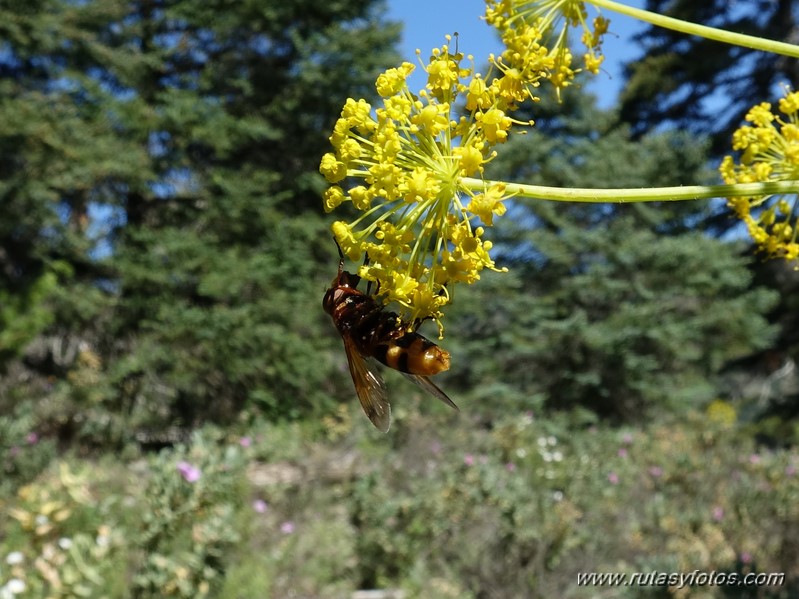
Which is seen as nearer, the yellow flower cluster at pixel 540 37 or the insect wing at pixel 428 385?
the yellow flower cluster at pixel 540 37

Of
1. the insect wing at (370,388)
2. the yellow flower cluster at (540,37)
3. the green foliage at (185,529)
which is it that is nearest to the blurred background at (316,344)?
the green foliage at (185,529)

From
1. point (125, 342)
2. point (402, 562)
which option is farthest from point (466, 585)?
point (125, 342)

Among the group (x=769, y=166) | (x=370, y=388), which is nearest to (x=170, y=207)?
(x=370, y=388)

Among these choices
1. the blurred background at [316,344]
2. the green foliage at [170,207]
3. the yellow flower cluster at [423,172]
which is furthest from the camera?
the green foliage at [170,207]

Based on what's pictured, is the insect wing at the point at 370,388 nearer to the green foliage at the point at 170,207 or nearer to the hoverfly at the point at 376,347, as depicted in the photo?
the hoverfly at the point at 376,347

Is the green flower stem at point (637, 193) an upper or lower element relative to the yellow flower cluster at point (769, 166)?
lower

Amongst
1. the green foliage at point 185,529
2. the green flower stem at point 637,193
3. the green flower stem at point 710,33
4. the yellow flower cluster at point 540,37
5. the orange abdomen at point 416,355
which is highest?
the yellow flower cluster at point 540,37

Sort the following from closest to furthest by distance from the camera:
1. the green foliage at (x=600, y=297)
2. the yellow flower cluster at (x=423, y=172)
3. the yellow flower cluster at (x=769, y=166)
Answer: the yellow flower cluster at (x=423, y=172) → the yellow flower cluster at (x=769, y=166) → the green foliage at (x=600, y=297)

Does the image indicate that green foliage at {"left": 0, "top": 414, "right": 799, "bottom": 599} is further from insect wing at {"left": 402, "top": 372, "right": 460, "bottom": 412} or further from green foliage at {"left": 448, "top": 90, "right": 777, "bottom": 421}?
green foliage at {"left": 448, "top": 90, "right": 777, "bottom": 421}
